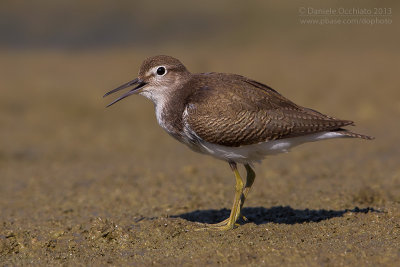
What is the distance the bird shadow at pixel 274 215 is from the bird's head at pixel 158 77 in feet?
6.12

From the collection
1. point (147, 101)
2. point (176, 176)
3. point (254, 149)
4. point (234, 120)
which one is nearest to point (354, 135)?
point (254, 149)

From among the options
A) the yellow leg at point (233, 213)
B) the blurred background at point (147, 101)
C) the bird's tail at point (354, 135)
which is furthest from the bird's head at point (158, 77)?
the bird's tail at point (354, 135)

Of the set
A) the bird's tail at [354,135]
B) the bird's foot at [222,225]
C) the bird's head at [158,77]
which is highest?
the bird's head at [158,77]

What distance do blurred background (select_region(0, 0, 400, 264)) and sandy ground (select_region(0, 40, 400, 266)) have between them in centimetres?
6

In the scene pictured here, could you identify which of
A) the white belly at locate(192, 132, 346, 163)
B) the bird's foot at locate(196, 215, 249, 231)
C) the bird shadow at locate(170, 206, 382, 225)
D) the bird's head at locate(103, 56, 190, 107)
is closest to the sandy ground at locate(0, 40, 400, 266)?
the bird shadow at locate(170, 206, 382, 225)

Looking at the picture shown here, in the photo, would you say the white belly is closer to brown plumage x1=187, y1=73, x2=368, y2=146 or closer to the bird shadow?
brown plumage x1=187, y1=73, x2=368, y2=146

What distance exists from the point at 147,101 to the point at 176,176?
6.58 meters

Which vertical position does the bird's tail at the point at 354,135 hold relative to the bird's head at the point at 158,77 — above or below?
below

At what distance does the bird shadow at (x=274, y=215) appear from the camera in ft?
25.2

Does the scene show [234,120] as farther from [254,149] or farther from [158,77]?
[158,77]

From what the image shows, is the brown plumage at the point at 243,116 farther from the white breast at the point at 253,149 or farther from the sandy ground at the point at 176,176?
the sandy ground at the point at 176,176

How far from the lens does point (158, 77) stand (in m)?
7.55

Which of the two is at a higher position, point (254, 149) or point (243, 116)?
point (243, 116)

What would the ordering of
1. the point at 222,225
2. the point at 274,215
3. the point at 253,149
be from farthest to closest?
the point at 274,215 → the point at 222,225 → the point at 253,149
